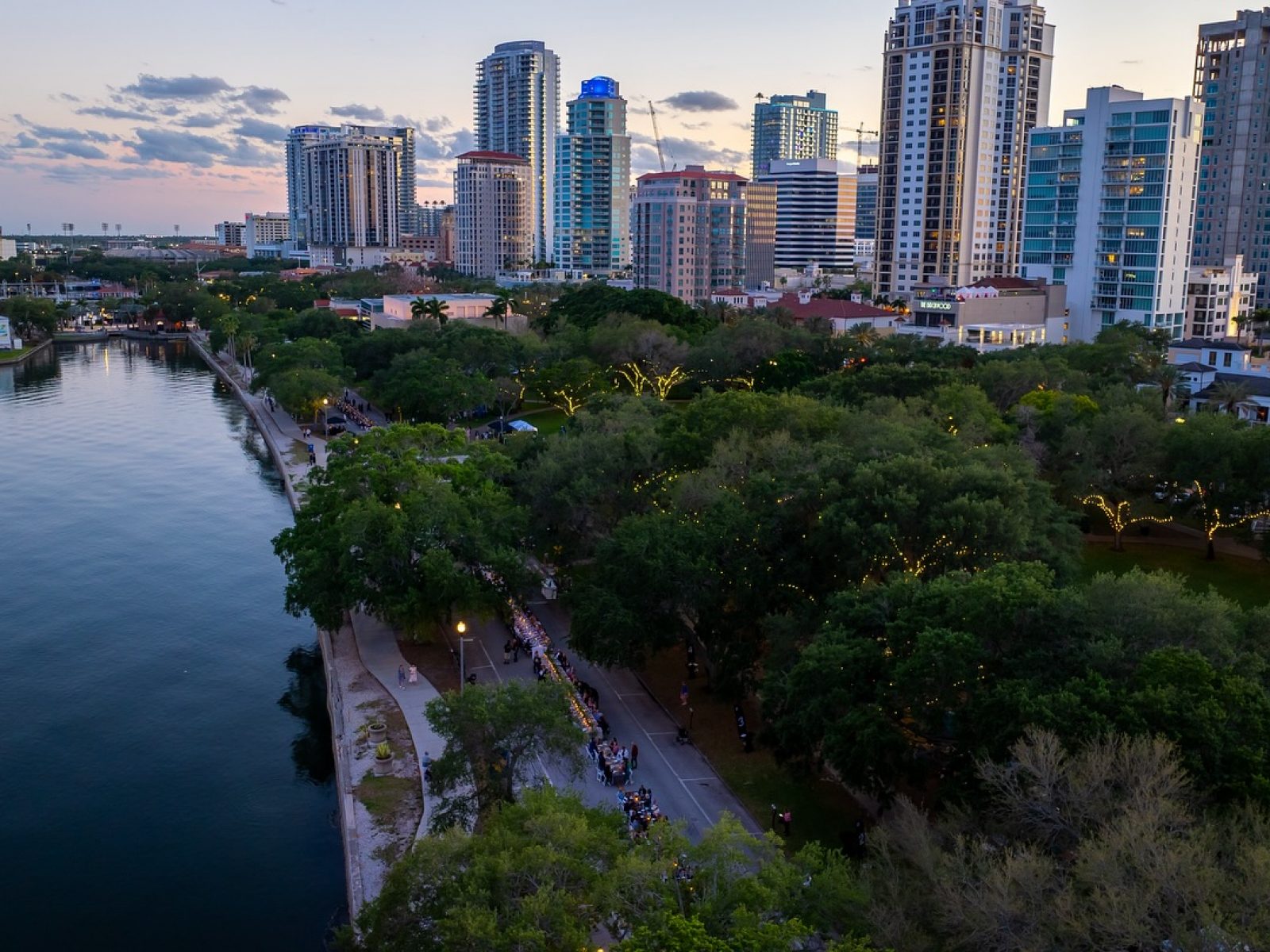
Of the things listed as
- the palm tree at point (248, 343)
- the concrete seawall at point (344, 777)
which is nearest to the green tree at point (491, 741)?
the concrete seawall at point (344, 777)

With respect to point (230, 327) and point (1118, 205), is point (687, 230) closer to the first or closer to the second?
point (1118, 205)

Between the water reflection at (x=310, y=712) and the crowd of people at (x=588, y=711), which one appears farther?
the water reflection at (x=310, y=712)

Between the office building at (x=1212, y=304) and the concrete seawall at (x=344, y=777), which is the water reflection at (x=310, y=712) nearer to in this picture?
the concrete seawall at (x=344, y=777)

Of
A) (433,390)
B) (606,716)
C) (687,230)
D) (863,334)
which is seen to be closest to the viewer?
(606,716)


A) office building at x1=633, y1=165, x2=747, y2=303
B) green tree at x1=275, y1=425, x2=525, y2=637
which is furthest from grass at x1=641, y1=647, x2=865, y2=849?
office building at x1=633, y1=165, x2=747, y2=303

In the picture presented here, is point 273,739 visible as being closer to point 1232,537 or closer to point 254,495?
point 254,495

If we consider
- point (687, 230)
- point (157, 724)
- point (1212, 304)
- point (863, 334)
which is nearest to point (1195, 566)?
point (157, 724)
